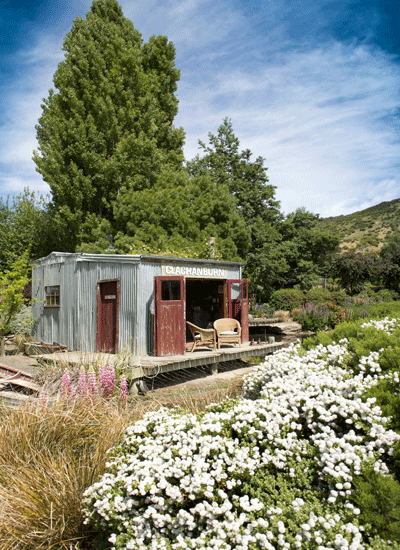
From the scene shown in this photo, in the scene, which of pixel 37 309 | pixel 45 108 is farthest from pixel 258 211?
Answer: pixel 37 309

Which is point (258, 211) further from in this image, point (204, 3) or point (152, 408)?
point (152, 408)

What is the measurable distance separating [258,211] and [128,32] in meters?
15.1

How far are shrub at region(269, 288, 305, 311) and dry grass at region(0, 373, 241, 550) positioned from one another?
74.1 feet

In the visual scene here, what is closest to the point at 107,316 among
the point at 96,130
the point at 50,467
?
the point at 50,467

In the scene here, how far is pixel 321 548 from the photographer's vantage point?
1958 millimetres

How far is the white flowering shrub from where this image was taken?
7.25 ft

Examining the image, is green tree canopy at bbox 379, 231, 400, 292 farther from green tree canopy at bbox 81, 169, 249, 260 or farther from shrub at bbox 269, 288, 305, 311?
green tree canopy at bbox 81, 169, 249, 260

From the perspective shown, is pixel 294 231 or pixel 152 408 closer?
pixel 152 408

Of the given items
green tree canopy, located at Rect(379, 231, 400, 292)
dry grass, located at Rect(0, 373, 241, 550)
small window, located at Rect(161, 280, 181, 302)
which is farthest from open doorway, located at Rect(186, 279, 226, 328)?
green tree canopy, located at Rect(379, 231, 400, 292)

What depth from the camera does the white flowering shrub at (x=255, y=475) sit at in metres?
2.21

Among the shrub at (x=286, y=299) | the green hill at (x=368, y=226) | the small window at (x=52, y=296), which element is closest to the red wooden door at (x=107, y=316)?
the small window at (x=52, y=296)

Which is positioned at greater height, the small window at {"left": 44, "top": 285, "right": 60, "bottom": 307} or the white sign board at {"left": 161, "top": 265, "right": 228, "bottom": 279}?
the white sign board at {"left": 161, "top": 265, "right": 228, "bottom": 279}

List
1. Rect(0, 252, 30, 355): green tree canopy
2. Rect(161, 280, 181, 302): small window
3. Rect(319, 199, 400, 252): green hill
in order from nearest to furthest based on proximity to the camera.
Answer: Rect(161, 280, 181, 302): small window → Rect(0, 252, 30, 355): green tree canopy → Rect(319, 199, 400, 252): green hill

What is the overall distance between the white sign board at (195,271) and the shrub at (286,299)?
15229mm
